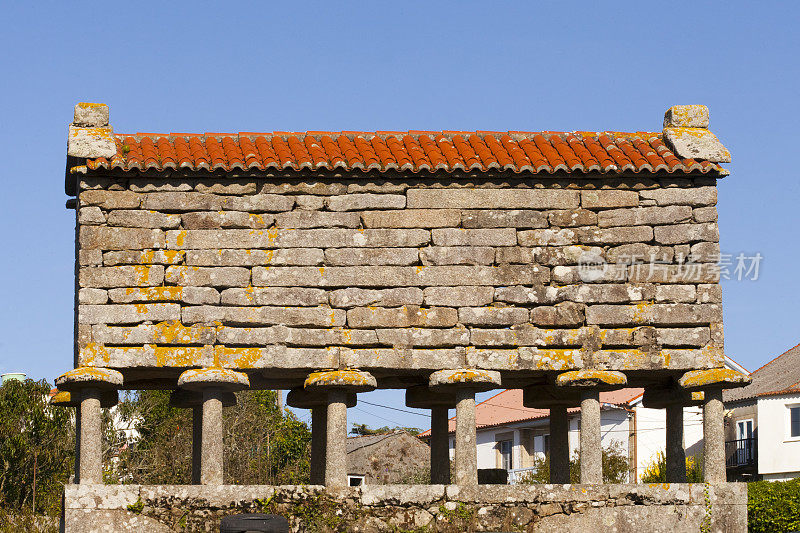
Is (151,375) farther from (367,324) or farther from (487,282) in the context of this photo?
(487,282)

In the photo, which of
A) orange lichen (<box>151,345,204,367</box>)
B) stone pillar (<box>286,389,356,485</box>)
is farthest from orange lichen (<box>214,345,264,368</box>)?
stone pillar (<box>286,389,356,485</box>)

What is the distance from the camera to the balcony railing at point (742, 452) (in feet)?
113

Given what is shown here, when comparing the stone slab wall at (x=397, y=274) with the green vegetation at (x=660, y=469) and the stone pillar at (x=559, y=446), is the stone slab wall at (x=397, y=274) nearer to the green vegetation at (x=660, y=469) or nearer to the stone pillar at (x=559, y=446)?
the stone pillar at (x=559, y=446)

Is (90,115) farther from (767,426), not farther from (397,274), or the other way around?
(767,426)

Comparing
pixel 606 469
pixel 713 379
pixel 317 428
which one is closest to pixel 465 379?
pixel 713 379

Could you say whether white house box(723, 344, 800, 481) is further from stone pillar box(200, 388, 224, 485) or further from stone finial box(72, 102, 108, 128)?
stone finial box(72, 102, 108, 128)

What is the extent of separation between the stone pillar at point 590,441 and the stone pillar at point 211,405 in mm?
3924

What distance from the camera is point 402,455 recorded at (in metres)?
39.5

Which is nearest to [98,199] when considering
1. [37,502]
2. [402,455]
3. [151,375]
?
[151,375]

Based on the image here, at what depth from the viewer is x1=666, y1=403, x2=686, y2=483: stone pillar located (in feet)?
46.8

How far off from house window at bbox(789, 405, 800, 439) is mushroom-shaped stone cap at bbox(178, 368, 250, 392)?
25.1m

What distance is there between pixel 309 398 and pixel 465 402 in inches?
95.9

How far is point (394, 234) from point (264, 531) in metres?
3.76

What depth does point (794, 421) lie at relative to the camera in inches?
1323
